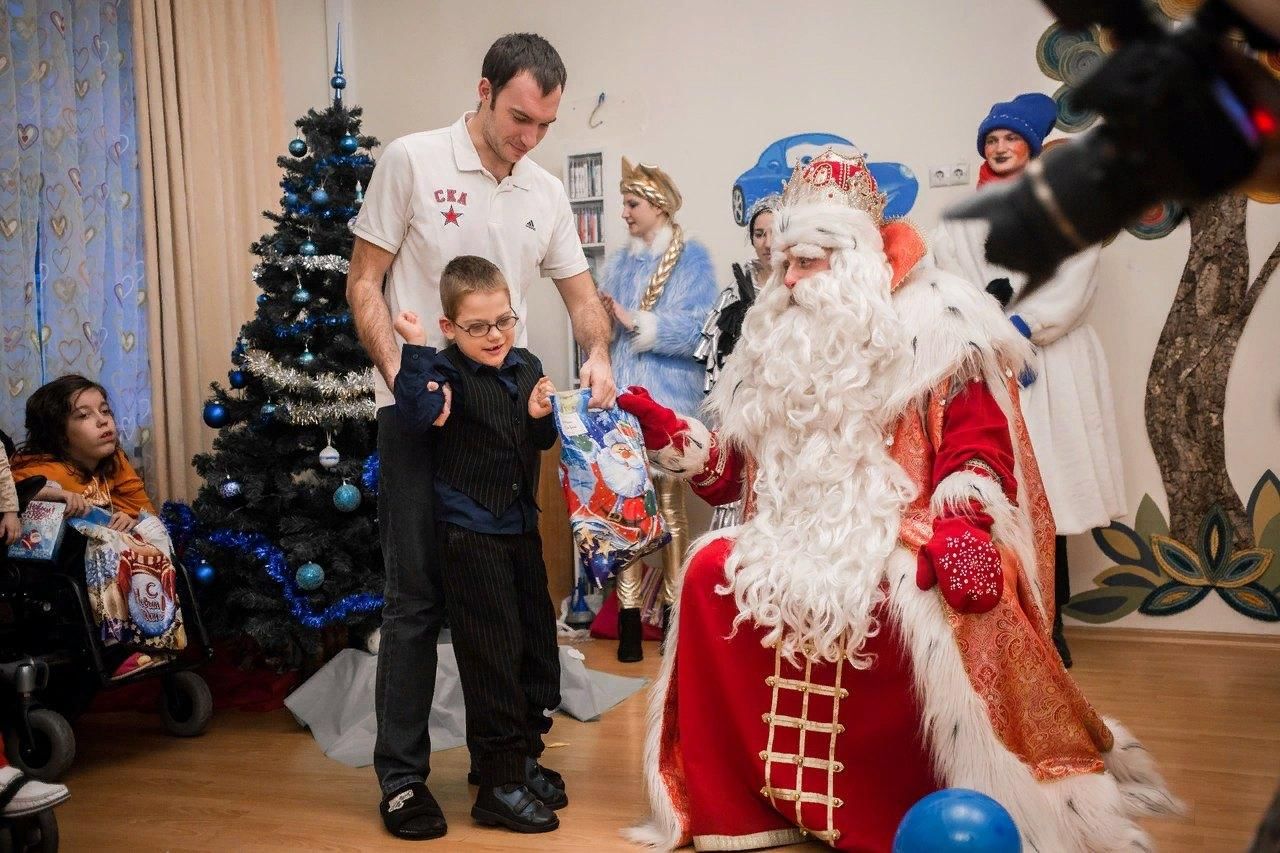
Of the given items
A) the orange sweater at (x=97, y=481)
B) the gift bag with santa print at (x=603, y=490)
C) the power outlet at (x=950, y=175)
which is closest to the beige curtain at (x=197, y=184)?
the orange sweater at (x=97, y=481)

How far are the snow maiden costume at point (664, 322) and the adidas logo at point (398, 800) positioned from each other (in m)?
1.94

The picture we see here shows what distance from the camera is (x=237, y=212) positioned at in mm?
4648

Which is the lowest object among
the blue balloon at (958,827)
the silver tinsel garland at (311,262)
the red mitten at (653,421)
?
the blue balloon at (958,827)

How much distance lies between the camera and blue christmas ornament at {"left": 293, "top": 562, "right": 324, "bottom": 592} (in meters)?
3.45

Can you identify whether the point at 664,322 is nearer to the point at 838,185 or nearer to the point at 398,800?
the point at 838,185

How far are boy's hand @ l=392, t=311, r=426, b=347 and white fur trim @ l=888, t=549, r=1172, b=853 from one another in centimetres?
111

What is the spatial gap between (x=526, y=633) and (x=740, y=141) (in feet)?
9.89

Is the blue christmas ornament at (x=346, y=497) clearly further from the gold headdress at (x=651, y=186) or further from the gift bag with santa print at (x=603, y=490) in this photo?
the gold headdress at (x=651, y=186)

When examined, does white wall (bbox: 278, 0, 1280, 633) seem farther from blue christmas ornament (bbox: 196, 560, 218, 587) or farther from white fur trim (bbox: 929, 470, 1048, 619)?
white fur trim (bbox: 929, 470, 1048, 619)

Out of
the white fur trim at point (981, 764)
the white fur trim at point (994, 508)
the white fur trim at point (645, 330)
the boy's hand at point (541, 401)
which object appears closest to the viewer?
the white fur trim at point (981, 764)

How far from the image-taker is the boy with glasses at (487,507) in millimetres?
2494

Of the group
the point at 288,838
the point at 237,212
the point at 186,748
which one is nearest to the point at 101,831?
the point at 288,838

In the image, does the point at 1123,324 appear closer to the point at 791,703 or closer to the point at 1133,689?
the point at 1133,689

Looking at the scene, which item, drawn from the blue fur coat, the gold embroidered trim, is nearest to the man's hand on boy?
the gold embroidered trim
